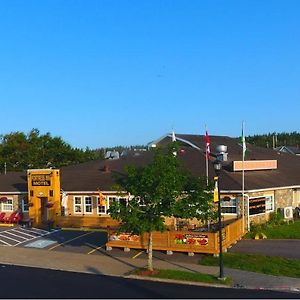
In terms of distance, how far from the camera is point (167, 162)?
20469 mm

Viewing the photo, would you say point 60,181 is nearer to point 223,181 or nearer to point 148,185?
point 223,181

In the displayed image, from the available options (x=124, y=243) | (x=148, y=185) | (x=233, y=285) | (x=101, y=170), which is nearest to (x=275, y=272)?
(x=233, y=285)

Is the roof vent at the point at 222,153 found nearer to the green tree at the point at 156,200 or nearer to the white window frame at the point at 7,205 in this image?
the green tree at the point at 156,200

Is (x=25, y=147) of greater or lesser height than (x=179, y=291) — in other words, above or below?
above

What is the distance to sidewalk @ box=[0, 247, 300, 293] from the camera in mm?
18094

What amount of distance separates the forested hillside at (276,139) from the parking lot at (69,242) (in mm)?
101702

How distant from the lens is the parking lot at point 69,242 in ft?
77.6

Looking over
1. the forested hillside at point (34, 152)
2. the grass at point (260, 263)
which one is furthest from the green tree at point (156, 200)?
the forested hillside at point (34, 152)

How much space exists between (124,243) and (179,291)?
7.92 metres

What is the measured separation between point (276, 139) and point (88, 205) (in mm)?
115819

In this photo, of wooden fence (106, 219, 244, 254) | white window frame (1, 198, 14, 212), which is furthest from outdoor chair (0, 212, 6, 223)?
wooden fence (106, 219, 244, 254)

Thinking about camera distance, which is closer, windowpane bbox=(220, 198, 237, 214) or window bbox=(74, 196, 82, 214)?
windowpane bbox=(220, 198, 237, 214)

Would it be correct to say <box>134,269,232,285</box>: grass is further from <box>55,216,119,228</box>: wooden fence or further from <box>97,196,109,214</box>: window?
<box>97,196,109,214</box>: window

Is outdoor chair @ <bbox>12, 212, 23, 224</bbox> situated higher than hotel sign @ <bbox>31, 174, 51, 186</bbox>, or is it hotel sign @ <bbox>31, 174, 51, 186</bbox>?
hotel sign @ <bbox>31, 174, 51, 186</bbox>
